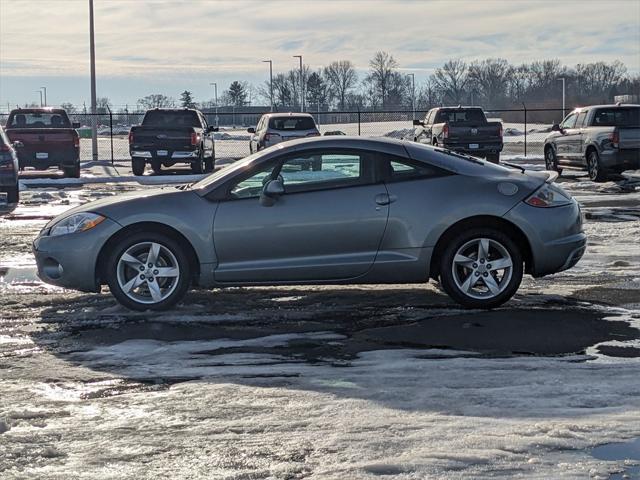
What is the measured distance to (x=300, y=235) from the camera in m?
8.06

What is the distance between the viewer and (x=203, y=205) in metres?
8.13

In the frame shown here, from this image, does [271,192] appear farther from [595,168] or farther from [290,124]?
[290,124]

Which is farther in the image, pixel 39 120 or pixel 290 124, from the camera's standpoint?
pixel 290 124

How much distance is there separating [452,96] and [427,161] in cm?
11590

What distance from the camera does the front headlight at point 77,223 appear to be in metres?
8.14

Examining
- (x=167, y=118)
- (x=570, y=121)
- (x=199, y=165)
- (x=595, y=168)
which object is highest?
(x=167, y=118)

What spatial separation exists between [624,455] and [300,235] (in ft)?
13.5

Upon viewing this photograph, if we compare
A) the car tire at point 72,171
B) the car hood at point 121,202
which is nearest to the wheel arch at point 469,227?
the car hood at point 121,202

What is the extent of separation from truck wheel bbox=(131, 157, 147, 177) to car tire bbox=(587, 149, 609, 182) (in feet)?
40.3

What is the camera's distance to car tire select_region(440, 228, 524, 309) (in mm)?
8070

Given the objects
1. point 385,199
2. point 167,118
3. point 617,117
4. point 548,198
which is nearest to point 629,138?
point 617,117

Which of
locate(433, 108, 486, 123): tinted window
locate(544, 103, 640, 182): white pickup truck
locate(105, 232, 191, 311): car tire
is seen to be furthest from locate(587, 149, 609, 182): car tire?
locate(105, 232, 191, 311): car tire

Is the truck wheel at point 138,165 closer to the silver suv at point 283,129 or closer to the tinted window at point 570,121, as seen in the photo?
the silver suv at point 283,129

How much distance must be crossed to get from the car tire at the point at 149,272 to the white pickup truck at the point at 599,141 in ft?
53.6
